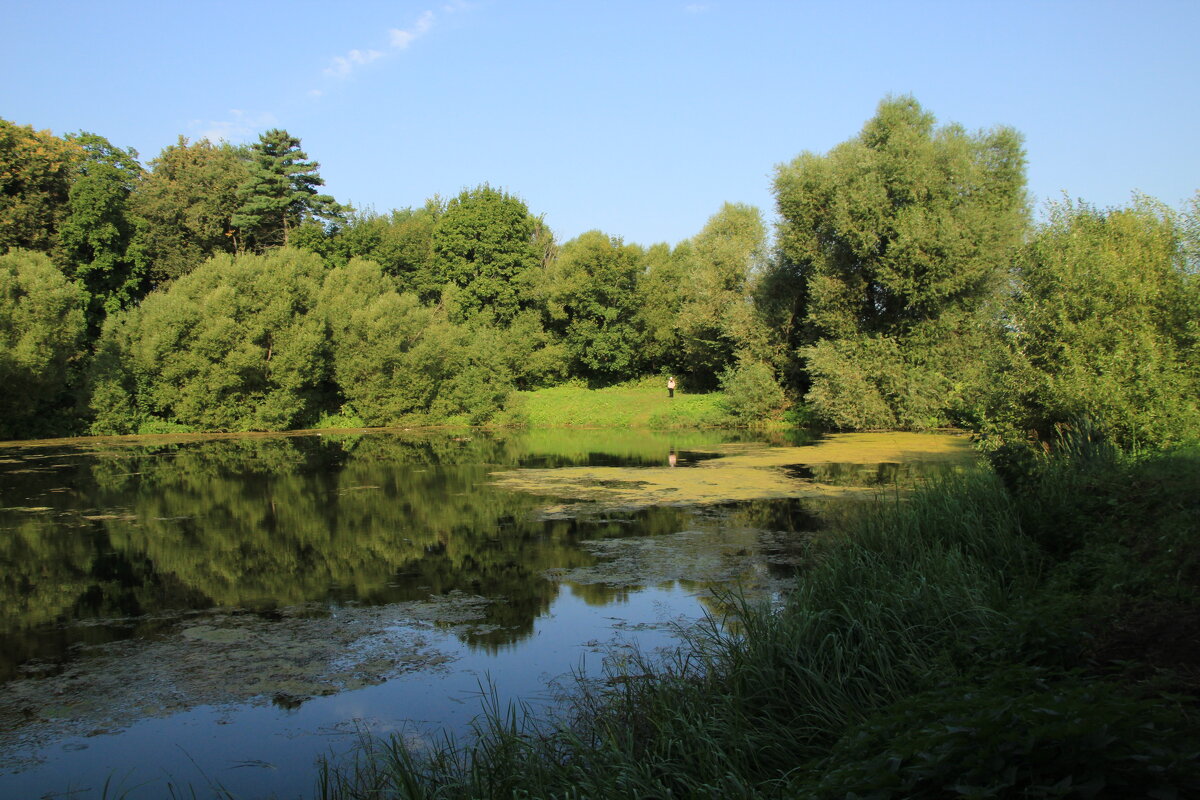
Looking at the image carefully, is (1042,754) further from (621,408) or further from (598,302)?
(598,302)

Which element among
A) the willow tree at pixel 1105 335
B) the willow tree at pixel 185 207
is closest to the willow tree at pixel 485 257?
the willow tree at pixel 185 207

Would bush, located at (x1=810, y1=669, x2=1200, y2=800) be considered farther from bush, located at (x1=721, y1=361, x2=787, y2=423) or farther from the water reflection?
bush, located at (x1=721, y1=361, x2=787, y2=423)

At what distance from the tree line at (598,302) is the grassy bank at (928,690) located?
609 cm

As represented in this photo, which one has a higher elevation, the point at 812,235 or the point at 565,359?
the point at 812,235

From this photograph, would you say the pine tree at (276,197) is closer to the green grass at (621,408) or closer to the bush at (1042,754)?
the green grass at (621,408)

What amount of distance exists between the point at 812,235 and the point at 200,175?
28.2 m

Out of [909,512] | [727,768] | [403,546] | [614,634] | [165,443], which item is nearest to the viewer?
[727,768]

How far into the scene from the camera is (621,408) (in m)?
33.3

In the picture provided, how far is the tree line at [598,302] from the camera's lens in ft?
41.0

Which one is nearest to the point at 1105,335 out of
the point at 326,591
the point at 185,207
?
the point at 326,591

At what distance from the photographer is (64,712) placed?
5.34 meters

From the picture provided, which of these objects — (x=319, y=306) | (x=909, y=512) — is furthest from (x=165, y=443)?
(x=909, y=512)

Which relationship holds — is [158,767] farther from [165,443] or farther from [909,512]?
[165,443]

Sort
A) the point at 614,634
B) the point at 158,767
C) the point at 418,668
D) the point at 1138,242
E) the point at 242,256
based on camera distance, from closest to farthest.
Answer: the point at 158,767 → the point at 418,668 → the point at 614,634 → the point at 1138,242 → the point at 242,256
